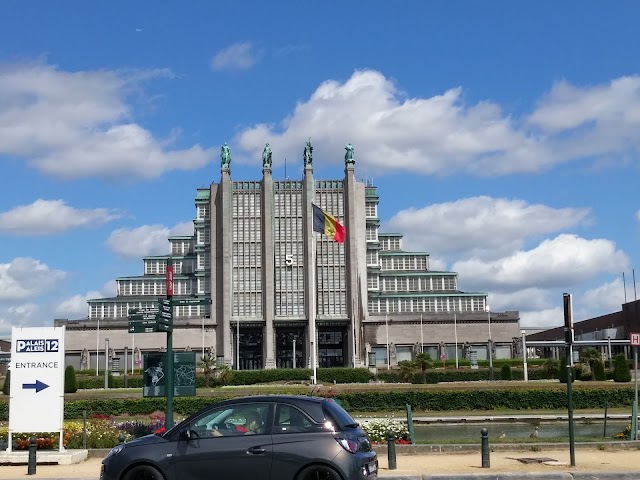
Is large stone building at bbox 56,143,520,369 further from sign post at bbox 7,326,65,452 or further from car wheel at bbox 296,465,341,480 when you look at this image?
car wheel at bbox 296,465,341,480

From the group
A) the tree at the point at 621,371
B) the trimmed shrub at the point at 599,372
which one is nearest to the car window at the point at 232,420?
the tree at the point at 621,371

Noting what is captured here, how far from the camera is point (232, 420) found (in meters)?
13.8

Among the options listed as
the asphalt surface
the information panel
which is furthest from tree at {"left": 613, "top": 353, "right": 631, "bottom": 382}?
the information panel

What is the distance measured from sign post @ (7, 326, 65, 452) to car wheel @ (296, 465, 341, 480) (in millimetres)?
11142

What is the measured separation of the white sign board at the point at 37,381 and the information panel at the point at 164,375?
14.5 ft

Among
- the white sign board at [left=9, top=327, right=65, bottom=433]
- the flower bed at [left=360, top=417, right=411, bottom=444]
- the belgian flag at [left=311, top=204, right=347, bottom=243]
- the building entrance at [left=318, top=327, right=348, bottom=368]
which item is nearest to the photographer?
the white sign board at [left=9, top=327, right=65, bottom=433]

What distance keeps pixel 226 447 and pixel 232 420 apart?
0.49m

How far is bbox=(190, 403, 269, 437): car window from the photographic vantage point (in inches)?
539

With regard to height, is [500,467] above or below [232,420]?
below

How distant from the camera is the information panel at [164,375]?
2658 centimetres

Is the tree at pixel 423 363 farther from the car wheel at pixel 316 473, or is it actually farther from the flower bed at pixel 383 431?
the car wheel at pixel 316 473

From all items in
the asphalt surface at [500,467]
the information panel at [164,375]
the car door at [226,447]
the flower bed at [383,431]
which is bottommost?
the asphalt surface at [500,467]

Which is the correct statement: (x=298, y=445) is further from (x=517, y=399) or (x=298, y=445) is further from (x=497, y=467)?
(x=517, y=399)

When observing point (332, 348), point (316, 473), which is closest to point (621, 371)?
point (316, 473)
